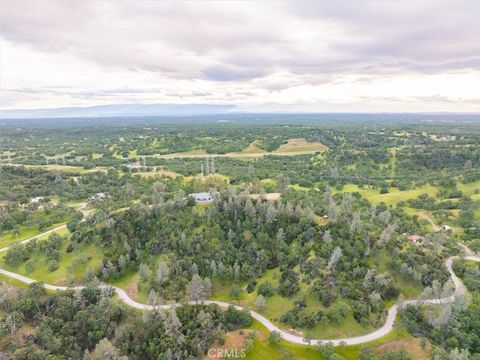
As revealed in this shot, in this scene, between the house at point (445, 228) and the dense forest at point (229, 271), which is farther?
the house at point (445, 228)

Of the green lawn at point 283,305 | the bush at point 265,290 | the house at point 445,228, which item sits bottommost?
the green lawn at point 283,305

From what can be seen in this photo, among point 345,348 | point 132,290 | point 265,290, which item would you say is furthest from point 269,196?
point 345,348

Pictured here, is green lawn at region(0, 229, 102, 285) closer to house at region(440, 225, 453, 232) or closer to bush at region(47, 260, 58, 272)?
bush at region(47, 260, 58, 272)

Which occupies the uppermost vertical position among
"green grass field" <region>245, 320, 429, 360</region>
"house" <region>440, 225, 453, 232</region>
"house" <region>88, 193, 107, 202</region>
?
"house" <region>88, 193, 107, 202</region>

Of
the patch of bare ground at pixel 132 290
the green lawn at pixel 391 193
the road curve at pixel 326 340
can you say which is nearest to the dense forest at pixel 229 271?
the patch of bare ground at pixel 132 290

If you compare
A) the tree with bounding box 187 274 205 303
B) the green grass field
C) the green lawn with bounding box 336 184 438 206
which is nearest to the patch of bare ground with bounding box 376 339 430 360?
the green grass field

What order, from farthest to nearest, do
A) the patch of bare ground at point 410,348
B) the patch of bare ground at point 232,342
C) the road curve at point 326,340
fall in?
the road curve at point 326,340
the patch of bare ground at point 232,342
the patch of bare ground at point 410,348

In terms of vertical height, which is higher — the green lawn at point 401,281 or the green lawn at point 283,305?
the green lawn at point 401,281

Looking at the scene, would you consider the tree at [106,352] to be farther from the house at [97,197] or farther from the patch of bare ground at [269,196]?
the house at [97,197]

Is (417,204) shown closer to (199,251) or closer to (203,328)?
(199,251)

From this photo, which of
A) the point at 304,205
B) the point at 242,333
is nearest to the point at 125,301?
the point at 242,333

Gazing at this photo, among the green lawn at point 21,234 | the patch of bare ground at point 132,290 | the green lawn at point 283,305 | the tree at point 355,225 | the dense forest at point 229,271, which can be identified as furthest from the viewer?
the green lawn at point 21,234
